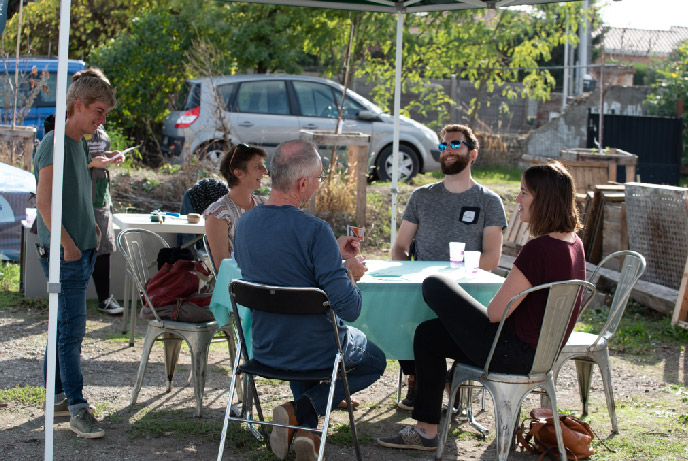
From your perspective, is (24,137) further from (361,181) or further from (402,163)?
(402,163)

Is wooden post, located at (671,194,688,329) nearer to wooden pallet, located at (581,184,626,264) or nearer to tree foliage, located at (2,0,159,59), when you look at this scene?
wooden pallet, located at (581,184,626,264)

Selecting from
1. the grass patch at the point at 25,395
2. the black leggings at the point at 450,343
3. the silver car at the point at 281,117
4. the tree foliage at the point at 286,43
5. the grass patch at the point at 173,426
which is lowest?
the grass patch at the point at 173,426

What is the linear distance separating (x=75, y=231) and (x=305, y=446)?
144 centimetres

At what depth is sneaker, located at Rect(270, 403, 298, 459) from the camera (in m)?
3.64

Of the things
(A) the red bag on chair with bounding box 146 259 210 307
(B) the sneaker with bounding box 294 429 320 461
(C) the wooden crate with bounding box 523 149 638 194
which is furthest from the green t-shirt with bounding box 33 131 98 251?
(C) the wooden crate with bounding box 523 149 638 194

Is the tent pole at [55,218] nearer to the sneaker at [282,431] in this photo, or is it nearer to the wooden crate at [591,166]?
the sneaker at [282,431]

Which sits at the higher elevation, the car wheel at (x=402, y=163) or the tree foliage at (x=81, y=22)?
the tree foliage at (x=81, y=22)

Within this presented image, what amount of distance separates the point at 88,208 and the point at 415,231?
6.37 ft

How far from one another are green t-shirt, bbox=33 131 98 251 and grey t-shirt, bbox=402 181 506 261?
1860 millimetres

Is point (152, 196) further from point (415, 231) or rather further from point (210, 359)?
point (415, 231)

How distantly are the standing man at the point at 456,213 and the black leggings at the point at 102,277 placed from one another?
2.61 meters

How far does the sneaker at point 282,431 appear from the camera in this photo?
3.64m

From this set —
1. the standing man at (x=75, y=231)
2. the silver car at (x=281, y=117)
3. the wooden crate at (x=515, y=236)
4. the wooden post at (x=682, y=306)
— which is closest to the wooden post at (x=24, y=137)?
the silver car at (x=281, y=117)

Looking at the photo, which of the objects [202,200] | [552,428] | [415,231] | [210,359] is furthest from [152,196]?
[552,428]
